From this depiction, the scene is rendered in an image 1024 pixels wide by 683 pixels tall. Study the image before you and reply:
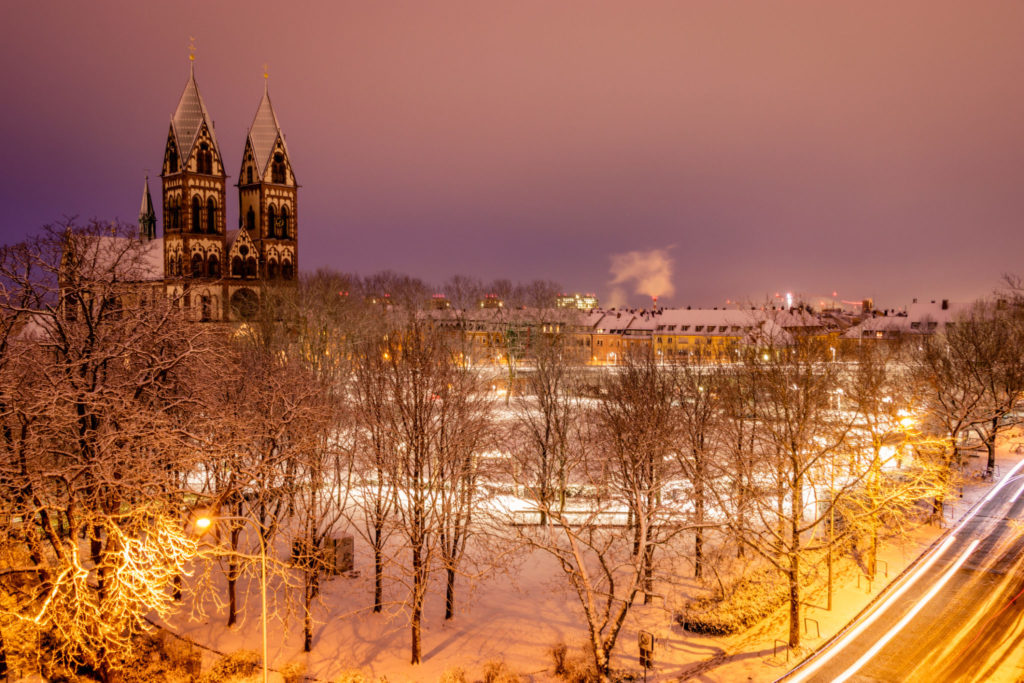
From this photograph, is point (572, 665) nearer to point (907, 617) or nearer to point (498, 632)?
point (498, 632)

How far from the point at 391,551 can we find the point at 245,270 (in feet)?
162

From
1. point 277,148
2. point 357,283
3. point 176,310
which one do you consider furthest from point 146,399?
point 277,148

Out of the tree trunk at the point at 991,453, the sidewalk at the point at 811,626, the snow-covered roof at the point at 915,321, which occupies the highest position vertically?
the snow-covered roof at the point at 915,321

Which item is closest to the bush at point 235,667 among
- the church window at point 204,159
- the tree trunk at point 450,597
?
the tree trunk at point 450,597

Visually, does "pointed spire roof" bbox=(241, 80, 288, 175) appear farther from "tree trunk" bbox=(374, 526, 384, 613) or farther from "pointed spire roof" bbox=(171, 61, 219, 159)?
"tree trunk" bbox=(374, 526, 384, 613)

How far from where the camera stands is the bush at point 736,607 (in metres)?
20.9

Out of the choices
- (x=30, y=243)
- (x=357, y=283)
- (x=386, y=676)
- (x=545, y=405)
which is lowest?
(x=386, y=676)

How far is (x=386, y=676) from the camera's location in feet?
60.8

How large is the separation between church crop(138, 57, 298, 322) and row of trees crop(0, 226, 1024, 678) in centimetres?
3668

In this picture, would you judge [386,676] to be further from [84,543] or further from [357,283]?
[357,283]

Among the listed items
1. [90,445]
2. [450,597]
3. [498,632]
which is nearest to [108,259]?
[90,445]

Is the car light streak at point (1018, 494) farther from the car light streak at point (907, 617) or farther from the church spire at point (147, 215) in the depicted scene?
the church spire at point (147, 215)

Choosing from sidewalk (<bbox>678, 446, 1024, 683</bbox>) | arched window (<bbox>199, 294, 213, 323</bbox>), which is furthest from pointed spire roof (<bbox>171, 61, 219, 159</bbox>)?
sidewalk (<bbox>678, 446, 1024, 683</bbox>)

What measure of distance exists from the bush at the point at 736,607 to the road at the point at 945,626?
123 inches
